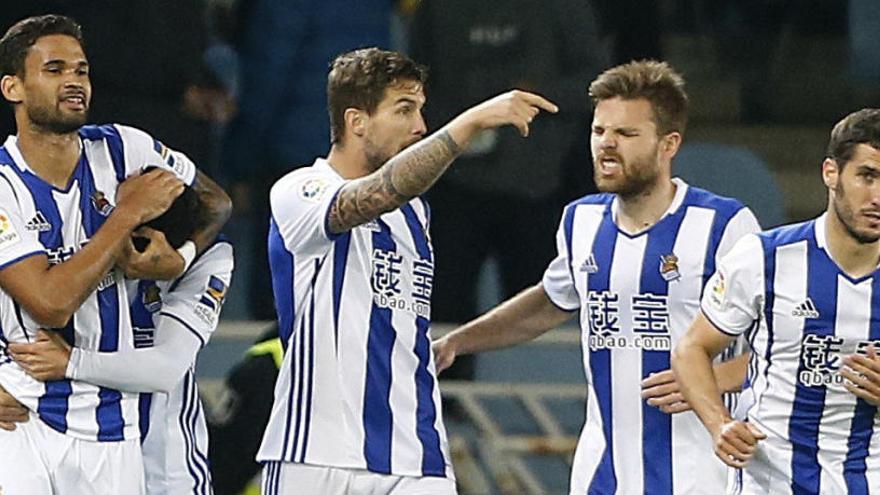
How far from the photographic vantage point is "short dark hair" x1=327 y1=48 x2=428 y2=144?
6.79 m

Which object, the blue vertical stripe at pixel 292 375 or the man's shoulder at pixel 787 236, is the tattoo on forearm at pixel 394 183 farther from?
the man's shoulder at pixel 787 236

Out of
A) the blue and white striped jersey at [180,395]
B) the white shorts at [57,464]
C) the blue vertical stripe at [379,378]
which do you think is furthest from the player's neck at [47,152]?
the blue vertical stripe at [379,378]

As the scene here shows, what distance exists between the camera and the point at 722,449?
636 centimetres

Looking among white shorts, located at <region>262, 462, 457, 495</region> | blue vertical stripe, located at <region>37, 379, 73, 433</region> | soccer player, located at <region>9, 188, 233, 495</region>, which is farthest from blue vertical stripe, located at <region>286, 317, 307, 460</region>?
blue vertical stripe, located at <region>37, 379, 73, 433</region>

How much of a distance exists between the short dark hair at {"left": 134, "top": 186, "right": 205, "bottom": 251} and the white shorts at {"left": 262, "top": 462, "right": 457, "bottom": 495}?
72 cm

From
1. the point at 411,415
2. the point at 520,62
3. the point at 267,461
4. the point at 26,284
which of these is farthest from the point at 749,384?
the point at 520,62

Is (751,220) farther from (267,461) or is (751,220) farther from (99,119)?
(99,119)

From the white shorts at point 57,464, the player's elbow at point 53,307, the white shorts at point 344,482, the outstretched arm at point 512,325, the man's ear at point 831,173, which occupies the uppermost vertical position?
the man's ear at point 831,173

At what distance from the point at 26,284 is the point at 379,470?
109 cm

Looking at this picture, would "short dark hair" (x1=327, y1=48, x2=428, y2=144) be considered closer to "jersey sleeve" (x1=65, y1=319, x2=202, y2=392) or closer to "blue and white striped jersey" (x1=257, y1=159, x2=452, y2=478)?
"blue and white striped jersey" (x1=257, y1=159, x2=452, y2=478)


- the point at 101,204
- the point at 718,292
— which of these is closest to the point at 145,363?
the point at 101,204

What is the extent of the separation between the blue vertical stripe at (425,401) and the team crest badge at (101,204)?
85 cm

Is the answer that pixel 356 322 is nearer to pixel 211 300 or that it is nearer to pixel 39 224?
pixel 211 300

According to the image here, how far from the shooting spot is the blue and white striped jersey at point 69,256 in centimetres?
653
